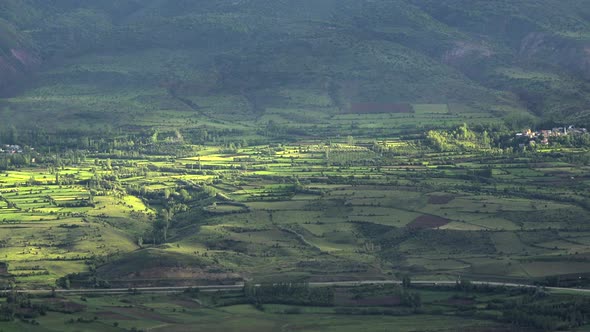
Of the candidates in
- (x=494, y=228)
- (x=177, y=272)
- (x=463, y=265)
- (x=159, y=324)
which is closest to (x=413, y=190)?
(x=494, y=228)

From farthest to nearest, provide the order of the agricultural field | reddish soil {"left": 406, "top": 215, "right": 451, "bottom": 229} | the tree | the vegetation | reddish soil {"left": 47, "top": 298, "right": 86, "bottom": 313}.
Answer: reddish soil {"left": 406, "top": 215, "right": 451, "bottom": 229} → the agricultural field → the tree → the vegetation → reddish soil {"left": 47, "top": 298, "right": 86, "bottom": 313}

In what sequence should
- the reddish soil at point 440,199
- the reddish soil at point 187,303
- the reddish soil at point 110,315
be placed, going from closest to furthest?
the reddish soil at point 110,315, the reddish soil at point 187,303, the reddish soil at point 440,199

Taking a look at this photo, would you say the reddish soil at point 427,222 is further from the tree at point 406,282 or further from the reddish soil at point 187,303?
the reddish soil at point 187,303

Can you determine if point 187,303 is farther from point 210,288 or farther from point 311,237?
→ point 311,237

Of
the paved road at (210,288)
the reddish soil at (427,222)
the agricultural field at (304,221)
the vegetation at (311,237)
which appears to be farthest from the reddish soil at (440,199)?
the paved road at (210,288)

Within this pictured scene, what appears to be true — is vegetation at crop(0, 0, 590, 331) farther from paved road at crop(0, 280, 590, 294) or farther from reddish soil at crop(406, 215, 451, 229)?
paved road at crop(0, 280, 590, 294)

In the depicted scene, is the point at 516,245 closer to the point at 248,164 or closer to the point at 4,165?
the point at 248,164

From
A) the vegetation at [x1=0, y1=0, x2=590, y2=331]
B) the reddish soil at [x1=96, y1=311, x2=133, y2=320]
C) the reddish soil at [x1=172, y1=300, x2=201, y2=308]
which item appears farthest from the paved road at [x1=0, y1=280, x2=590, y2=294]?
the reddish soil at [x1=96, y1=311, x2=133, y2=320]
